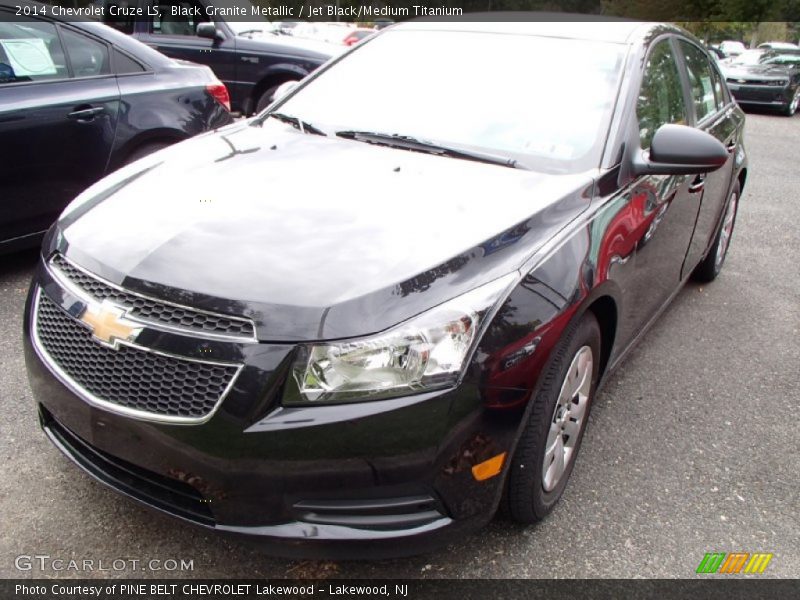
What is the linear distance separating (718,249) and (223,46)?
609cm

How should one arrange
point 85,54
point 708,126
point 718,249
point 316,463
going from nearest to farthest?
point 316,463
point 708,126
point 85,54
point 718,249

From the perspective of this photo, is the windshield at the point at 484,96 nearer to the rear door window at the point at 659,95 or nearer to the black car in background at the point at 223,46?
the rear door window at the point at 659,95

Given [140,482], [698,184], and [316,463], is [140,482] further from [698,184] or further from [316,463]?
[698,184]

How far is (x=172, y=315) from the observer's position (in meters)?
1.91

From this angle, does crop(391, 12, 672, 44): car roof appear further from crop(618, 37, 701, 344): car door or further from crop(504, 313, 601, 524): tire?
crop(504, 313, 601, 524): tire

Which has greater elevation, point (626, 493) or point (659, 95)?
point (659, 95)

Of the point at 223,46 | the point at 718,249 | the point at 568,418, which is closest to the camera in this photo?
the point at 568,418

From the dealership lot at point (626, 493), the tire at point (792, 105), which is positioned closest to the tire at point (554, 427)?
the dealership lot at point (626, 493)

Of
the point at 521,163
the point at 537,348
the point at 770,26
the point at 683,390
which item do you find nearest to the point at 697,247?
the point at 683,390

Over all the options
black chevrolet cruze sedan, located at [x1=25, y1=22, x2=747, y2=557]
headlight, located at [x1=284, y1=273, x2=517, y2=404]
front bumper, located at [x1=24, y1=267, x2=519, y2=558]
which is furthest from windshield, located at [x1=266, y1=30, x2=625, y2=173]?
front bumper, located at [x1=24, y1=267, x2=519, y2=558]

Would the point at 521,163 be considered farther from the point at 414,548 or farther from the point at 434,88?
the point at 414,548

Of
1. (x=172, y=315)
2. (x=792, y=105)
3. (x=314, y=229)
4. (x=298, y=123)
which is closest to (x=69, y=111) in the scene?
(x=298, y=123)

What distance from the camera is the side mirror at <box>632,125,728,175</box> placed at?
2.70 meters

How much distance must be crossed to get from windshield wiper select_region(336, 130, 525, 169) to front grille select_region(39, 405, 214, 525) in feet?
5.15
